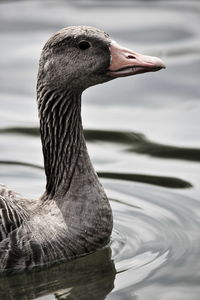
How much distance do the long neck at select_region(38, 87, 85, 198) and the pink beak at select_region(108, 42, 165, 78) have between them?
1.80ft

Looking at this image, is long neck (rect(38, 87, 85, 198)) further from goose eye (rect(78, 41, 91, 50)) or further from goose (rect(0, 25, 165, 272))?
goose eye (rect(78, 41, 91, 50))

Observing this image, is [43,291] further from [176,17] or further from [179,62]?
[176,17]

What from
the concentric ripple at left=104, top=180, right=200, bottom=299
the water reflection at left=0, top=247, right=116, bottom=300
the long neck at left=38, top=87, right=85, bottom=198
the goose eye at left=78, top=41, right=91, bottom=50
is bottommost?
the water reflection at left=0, top=247, right=116, bottom=300

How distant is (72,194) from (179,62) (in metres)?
7.21

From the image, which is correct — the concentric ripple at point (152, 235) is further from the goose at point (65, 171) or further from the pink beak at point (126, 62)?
the pink beak at point (126, 62)

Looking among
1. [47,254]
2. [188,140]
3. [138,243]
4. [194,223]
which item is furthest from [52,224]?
[188,140]

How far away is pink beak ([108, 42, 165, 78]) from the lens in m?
11.1

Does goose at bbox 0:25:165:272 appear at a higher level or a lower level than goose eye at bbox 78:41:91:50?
lower

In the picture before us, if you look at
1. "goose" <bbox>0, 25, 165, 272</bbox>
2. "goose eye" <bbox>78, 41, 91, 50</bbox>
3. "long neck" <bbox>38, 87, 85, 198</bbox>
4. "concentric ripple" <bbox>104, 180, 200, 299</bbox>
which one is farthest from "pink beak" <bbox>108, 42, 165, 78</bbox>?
"concentric ripple" <bbox>104, 180, 200, 299</bbox>

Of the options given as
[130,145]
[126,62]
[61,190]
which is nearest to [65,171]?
[61,190]

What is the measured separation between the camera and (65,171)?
1164 centimetres

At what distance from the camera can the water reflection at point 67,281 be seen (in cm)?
1071

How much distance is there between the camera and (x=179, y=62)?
18.2m

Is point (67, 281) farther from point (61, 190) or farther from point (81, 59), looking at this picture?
point (81, 59)
